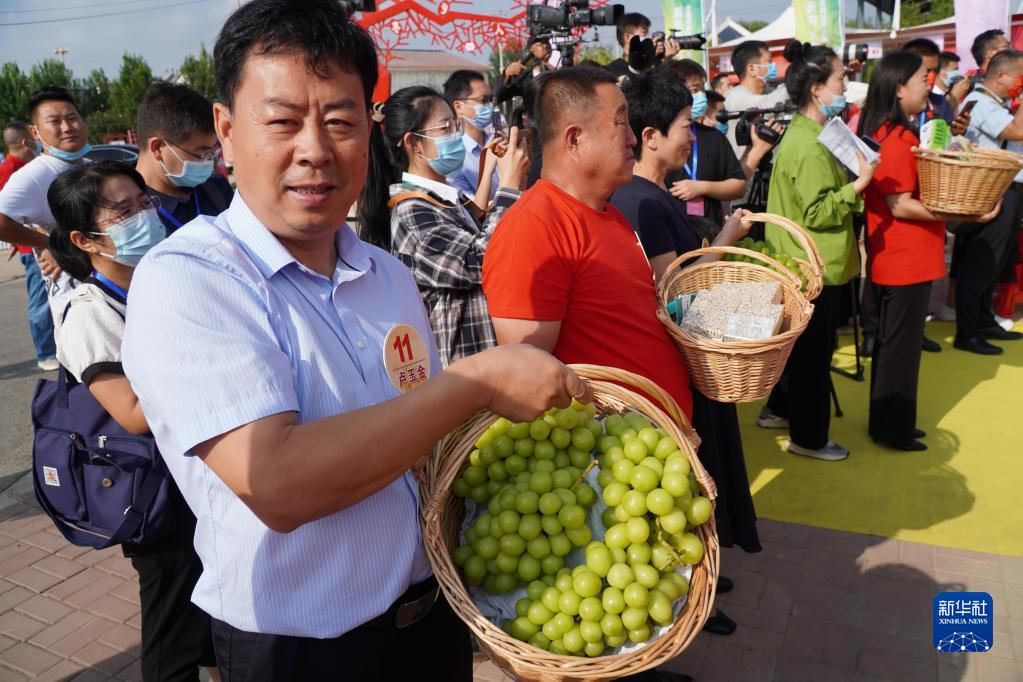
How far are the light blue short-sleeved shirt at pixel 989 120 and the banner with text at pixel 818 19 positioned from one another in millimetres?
8386

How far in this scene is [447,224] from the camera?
295 cm

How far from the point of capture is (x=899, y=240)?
4.36m

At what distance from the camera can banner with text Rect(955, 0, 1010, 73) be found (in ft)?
35.0

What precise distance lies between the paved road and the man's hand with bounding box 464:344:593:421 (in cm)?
470

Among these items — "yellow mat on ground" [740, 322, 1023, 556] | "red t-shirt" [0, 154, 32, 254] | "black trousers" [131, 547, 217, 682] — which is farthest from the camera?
"red t-shirt" [0, 154, 32, 254]

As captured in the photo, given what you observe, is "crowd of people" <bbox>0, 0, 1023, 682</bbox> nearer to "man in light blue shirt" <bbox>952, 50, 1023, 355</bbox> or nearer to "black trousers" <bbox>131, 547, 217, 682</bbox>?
"black trousers" <bbox>131, 547, 217, 682</bbox>

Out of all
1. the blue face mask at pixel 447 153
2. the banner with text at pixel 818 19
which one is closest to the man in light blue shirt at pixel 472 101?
the blue face mask at pixel 447 153

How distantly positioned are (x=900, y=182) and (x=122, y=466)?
4.12m

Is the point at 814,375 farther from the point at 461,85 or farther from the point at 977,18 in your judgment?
the point at 977,18

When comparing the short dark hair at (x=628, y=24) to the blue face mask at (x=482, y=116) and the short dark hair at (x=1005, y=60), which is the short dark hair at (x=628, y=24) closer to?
the blue face mask at (x=482, y=116)

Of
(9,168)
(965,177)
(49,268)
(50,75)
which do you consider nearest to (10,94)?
(50,75)

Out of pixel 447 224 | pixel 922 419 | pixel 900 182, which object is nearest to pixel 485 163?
pixel 447 224

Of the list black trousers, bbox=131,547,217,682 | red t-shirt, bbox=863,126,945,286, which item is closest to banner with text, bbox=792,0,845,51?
red t-shirt, bbox=863,126,945,286

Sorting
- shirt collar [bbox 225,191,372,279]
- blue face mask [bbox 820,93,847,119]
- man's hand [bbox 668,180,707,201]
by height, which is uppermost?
shirt collar [bbox 225,191,372,279]
